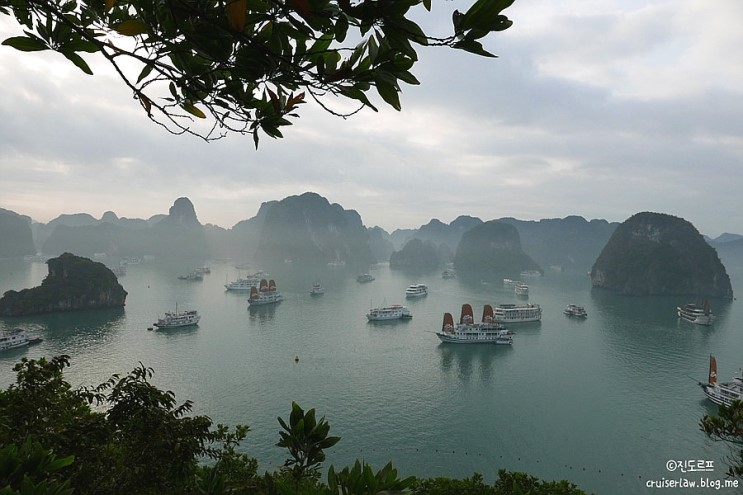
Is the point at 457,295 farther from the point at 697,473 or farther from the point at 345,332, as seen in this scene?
the point at 697,473

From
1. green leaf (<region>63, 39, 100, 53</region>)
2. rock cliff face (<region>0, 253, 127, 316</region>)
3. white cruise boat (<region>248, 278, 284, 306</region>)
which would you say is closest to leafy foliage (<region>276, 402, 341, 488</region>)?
green leaf (<region>63, 39, 100, 53</region>)

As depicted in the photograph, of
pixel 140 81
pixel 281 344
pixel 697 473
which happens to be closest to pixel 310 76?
pixel 140 81

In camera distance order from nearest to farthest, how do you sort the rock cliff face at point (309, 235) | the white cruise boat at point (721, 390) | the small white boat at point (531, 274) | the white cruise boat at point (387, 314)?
the white cruise boat at point (721, 390) → the white cruise boat at point (387, 314) → the small white boat at point (531, 274) → the rock cliff face at point (309, 235)

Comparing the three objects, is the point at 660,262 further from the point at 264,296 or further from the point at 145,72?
the point at 145,72

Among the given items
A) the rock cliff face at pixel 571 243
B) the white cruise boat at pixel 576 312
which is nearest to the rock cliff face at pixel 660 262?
the white cruise boat at pixel 576 312

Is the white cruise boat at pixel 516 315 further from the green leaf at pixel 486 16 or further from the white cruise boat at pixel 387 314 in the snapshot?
the green leaf at pixel 486 16

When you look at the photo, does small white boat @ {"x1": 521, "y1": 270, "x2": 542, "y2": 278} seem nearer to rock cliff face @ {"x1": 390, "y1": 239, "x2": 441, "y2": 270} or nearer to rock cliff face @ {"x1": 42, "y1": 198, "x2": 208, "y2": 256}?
rock cliff face @ {"x1": 390, "y1": 239, "x2": 441, "y2": 270}
